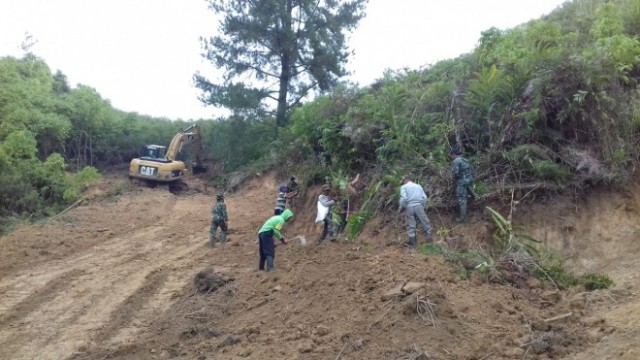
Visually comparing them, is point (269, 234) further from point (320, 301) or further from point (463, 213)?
point (463, 213)

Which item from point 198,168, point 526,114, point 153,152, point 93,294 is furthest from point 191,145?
point 526,114

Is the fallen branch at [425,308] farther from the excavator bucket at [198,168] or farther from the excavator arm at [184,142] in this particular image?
the excavator bucket at [198,168]

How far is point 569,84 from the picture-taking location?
1209cm

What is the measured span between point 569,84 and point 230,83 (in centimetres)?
1727

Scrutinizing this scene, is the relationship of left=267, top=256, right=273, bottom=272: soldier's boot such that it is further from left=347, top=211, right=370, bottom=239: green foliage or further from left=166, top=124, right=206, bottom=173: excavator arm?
left=166, top=124, right=206, bottom=173: excavator arm

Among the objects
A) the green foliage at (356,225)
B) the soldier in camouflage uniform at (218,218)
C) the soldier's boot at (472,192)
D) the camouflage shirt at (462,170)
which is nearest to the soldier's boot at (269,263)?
the green foliage at (356,225)

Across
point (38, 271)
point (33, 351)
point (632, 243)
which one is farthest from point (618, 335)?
point (38, 271)

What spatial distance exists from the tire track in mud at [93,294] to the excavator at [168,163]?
719cm

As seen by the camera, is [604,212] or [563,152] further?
[563,152]

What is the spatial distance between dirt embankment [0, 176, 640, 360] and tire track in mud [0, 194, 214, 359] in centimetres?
4

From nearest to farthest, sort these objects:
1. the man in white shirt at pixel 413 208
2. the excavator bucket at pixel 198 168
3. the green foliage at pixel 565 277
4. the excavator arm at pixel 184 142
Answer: the green foliage at pixel 565 277 → the man in white shirt at pixel 413 208 → the excavator arm at pixel 184 142 → the excavator bucket at pixel 198 168

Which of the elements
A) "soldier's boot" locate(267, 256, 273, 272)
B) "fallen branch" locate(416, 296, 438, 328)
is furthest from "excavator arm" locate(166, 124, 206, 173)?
"fallen branch" locate(416, 296, 438, 328)

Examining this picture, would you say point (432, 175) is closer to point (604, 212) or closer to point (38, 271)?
point (604, 212)

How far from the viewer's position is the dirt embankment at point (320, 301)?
8.08 meters
